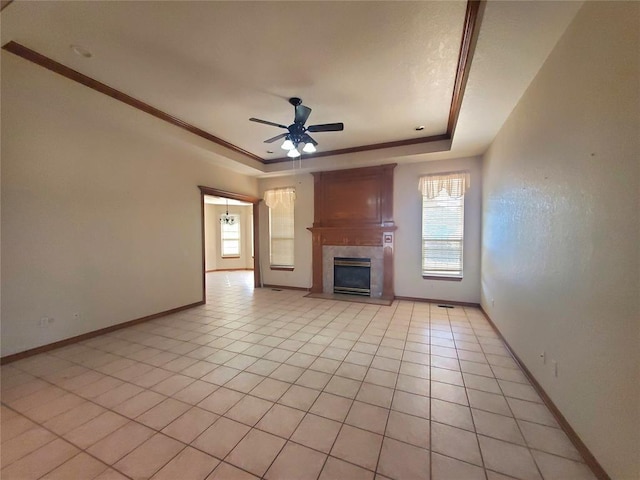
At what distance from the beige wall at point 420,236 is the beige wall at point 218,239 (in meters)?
6.61

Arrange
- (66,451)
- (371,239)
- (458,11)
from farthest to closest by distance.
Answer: (371,239) < (458,11) < (66,451)

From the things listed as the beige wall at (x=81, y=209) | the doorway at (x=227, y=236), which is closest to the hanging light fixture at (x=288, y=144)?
the beige wall at (x=81, y=209)

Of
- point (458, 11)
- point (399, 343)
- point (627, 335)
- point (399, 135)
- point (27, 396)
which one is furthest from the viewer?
point (399, 135)

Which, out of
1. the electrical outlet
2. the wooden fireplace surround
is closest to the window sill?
the wooden fireplace surround

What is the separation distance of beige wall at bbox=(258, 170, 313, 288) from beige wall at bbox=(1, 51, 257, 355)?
7.11ft

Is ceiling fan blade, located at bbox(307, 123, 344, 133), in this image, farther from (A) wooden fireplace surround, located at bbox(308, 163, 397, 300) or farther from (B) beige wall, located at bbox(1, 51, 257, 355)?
(A) wooden fireplace surround, located at bbox(308, 163, 397, 300)

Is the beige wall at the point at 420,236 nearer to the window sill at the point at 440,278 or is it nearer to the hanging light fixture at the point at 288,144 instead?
the window sill at the point at 440,278

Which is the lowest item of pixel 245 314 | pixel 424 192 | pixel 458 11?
pixel 245 314

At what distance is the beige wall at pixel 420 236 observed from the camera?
468 cm

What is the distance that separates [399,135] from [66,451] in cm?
510

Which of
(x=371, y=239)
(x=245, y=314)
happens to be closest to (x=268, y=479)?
(x=245, y=314)

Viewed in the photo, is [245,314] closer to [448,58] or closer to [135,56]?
[135,56]

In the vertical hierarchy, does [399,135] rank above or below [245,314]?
above

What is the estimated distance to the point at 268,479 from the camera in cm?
142
